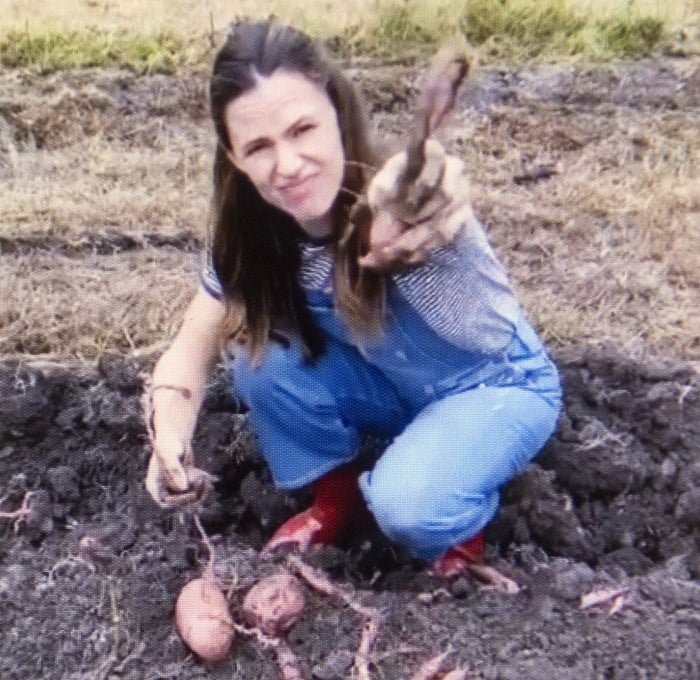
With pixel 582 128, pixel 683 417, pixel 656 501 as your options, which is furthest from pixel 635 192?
pixel 656 501

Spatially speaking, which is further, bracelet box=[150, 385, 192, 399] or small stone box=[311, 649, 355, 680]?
bracelet box=[150, 385, 192, 399]

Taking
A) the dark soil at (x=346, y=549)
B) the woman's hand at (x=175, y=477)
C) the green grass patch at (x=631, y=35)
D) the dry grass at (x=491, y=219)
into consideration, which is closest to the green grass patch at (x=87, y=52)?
the dry grass at (x=491, y=219)

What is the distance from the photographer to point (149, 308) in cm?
295

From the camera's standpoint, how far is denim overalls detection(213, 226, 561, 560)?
1976 mm

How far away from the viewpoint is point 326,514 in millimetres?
2230

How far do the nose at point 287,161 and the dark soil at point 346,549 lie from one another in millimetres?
688

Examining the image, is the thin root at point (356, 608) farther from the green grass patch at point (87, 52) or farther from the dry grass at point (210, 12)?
the dry grass at point (210, 12)

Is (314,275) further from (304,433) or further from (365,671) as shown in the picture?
(365,671)

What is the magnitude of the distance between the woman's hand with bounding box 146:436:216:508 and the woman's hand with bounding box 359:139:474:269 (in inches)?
20.8

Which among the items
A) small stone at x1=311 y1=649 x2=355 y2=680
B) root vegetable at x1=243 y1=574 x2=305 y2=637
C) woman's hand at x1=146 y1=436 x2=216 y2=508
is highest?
woman's hand at x1=146 y1=436 x2=216 y2=508

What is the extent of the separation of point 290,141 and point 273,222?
0.24m

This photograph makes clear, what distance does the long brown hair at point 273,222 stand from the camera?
176 cm

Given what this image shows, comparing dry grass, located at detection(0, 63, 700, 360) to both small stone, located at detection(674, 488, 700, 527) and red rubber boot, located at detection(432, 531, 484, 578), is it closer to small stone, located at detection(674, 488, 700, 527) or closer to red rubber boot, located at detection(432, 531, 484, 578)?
small stone, located at detection(674, 488, 700, 527)

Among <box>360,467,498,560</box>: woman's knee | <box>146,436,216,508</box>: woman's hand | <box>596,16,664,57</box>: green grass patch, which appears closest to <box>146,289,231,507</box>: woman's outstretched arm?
<box>146,436,216,508</box>: woman's hand
